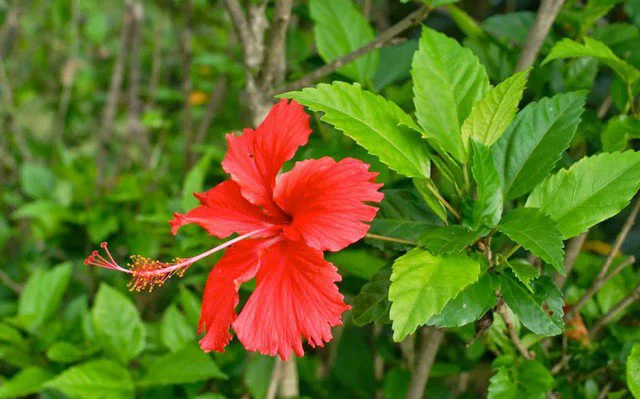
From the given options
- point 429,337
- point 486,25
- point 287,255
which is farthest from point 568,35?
point 287,255

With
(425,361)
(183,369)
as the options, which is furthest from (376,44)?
(183,369)

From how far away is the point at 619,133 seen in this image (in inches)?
34.7

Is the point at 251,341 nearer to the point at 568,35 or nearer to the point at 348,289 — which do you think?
the point at 348,289

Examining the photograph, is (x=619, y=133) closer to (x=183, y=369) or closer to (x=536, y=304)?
(x=536, y=304)

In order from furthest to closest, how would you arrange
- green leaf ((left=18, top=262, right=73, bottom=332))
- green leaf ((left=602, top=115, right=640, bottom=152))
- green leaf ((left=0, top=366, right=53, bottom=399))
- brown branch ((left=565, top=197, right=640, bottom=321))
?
green leaf ((left=18, top=262, right=73, bottom=332)), green leaf ((left=0, top=366, right=53, bottom=399)), brown branch ((left=565, top=197, right=640, bottom=321)), green leaf ((left=602, top=115, right=640, bottom=152))

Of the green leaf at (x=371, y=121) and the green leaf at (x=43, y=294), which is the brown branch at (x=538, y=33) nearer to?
the green leaf at (x=371, y=121)

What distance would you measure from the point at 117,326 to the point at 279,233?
23.3 inches

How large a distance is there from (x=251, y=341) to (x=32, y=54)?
2414 mm

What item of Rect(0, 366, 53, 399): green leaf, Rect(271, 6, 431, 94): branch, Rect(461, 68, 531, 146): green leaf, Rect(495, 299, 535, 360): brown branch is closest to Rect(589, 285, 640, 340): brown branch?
Rect(495, 299, 535, 360): brown branch

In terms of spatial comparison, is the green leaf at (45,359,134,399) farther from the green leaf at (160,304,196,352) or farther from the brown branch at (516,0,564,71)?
the brown branch at (516,0,564,71)

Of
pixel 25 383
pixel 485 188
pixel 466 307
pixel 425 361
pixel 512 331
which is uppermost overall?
pixel 485 188

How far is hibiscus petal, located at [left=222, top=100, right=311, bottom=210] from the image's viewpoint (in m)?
0.74

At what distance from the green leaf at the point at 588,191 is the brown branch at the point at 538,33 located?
23 cm

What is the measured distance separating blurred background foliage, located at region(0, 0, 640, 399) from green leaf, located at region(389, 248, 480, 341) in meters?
0.13
